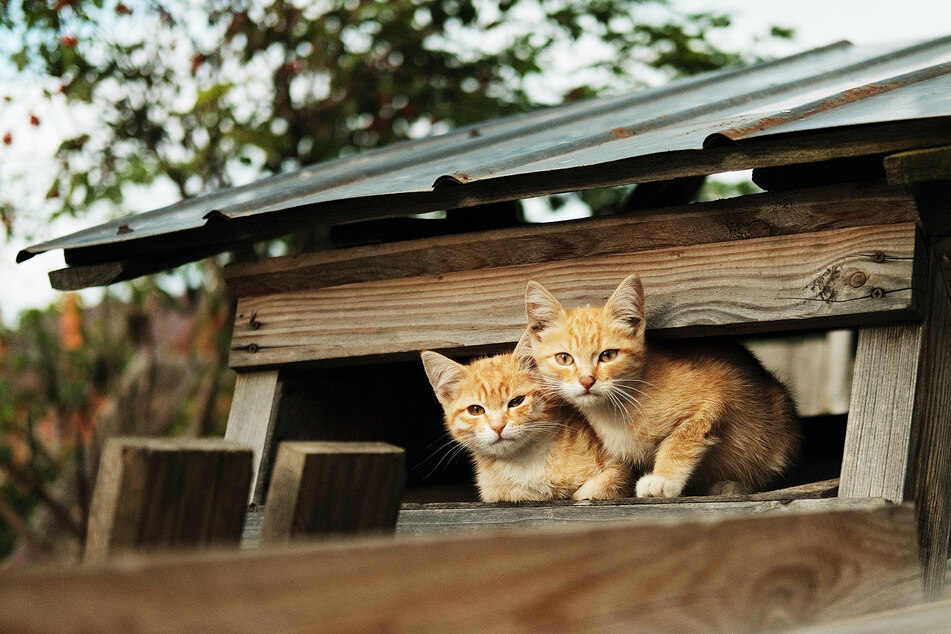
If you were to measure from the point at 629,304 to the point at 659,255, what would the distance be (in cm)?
17

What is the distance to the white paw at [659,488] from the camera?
262cm

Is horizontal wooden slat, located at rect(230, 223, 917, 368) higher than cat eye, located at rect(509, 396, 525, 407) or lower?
higher

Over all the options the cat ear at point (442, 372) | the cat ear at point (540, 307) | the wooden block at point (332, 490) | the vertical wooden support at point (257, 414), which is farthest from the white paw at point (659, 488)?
the wooden block at point (332, 490)

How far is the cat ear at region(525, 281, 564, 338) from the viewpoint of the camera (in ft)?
9.21

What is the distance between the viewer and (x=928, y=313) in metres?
Answer: 2.44

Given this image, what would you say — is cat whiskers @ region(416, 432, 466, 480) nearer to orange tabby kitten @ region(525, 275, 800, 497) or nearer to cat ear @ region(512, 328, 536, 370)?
cat ear @ region(512, 328, 536, 370)

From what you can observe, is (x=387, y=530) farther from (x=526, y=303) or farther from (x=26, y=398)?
(x=26, y=398)

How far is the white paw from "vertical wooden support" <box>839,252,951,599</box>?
464 millimetres

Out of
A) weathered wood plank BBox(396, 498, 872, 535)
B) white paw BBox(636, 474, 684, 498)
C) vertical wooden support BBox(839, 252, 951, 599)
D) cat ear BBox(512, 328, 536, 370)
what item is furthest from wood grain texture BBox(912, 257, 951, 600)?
cat ear BBox(512, 328, 536, 370)

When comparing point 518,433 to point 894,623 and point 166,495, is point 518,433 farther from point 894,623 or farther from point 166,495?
point 166,495

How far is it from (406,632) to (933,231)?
6.85ft

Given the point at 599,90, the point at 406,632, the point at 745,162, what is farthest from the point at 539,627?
the point at 599,90

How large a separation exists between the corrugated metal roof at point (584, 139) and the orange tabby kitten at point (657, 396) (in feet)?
1.36

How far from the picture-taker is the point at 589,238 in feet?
9.31
